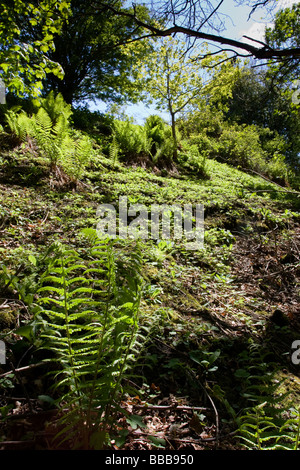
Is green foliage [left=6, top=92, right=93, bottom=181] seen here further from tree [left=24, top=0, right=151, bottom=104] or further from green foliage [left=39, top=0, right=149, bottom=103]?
tree [left=24, top=0, right=151, bottom=104]

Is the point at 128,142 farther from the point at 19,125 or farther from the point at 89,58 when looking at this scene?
the point at 89,58

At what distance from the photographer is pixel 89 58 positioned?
9344mm

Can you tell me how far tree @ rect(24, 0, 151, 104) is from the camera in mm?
8883

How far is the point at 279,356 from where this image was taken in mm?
1821

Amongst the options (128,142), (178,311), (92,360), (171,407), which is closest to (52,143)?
(128,142)

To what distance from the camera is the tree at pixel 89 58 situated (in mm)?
8883

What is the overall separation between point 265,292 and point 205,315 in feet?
3.68

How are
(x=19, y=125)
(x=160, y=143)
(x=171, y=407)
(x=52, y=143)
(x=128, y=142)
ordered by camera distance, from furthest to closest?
(x=160, y=143) → (x=128, y=142) → (x=19, y=125) → (x=52, y=143) → (x=171, y=407)

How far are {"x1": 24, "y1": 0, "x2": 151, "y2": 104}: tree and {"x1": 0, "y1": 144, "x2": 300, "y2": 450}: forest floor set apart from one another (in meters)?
6.83

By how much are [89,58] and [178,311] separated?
10.6 metres

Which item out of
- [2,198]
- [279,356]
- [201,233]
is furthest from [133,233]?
[279,356]

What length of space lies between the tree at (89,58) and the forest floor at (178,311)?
22.4 ft

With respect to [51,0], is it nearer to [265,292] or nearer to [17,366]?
[17,366]

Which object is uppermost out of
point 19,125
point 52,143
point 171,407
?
point 19,125
